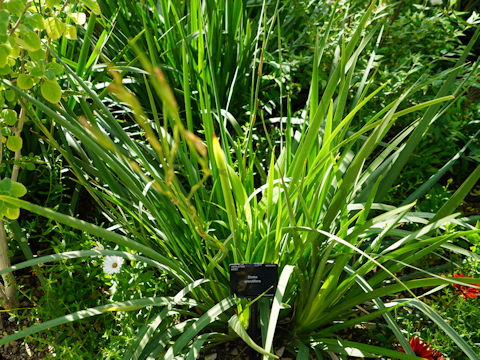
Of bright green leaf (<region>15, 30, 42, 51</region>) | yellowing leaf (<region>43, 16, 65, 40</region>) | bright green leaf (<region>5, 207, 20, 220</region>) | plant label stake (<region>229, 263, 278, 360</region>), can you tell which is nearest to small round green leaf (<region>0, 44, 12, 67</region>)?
bright green leaf (<region>15, 30, 42, 51</region>)

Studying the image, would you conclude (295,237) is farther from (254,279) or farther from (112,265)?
(112,265)

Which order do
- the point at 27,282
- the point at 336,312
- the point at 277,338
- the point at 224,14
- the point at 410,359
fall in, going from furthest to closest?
the point at 224,14 < the point at 27,282 < the point at 277,338 < the point at 336,312 < the point at 410,359

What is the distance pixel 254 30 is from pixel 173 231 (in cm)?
118

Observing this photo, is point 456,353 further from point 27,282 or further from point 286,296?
point 27,282

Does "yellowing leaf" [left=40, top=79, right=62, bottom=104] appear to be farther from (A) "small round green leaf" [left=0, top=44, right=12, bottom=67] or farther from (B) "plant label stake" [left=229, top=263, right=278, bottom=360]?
(B) "plant label stake" [left=229, top=263, right=278, bottom=360]

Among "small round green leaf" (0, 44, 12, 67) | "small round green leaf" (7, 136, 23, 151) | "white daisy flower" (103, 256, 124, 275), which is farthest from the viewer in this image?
"white daisy flower" (103, 256, 124, 275)

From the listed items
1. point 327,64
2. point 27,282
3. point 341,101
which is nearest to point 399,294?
point 341,101

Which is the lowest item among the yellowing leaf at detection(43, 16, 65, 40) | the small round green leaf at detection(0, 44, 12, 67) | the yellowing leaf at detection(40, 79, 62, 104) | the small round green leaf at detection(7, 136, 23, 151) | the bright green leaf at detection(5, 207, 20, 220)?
the bright green leaf at detection(5, 207, 20, 220)

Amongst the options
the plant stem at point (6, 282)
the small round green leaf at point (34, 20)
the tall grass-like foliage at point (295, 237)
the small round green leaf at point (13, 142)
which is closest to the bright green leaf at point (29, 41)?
the small round green leaf at point (34, 20)

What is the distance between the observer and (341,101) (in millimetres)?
1301

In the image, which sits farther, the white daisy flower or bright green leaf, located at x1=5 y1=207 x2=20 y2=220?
the white daisy flower

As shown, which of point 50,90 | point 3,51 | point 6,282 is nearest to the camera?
point 3,51

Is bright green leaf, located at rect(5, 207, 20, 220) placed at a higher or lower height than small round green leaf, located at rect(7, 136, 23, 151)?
lower

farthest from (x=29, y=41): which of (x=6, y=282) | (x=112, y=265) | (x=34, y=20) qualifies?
(x=6, y=282)
